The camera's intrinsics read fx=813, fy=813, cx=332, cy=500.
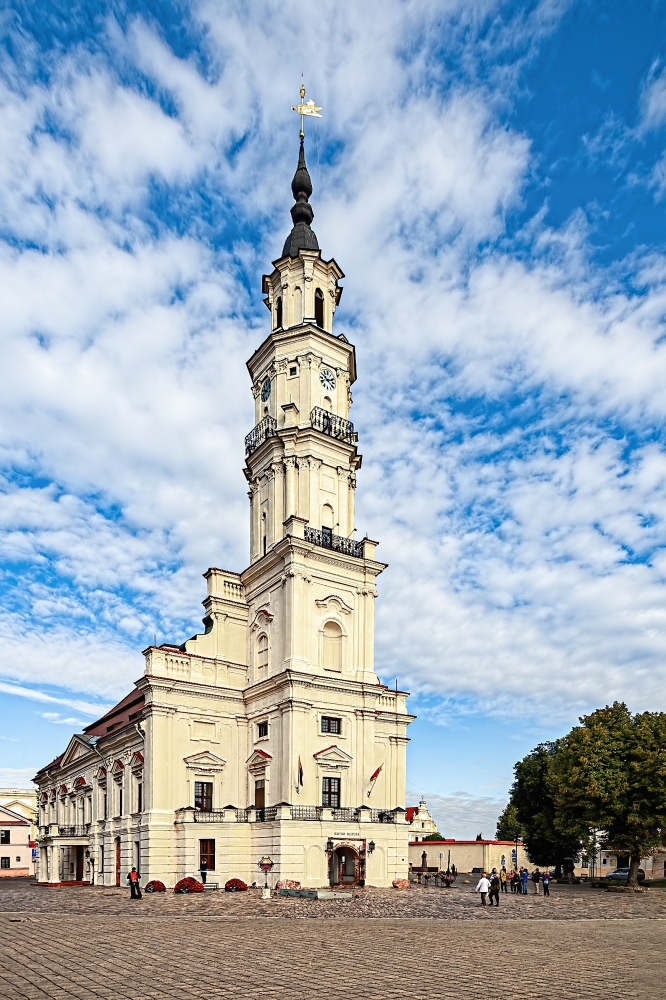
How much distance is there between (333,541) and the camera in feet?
160

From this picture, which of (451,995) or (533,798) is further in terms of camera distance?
(533,798)

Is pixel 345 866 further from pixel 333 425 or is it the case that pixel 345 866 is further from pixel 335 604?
Result: pixel 333 425

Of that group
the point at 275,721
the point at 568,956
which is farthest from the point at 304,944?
the point at 275,721

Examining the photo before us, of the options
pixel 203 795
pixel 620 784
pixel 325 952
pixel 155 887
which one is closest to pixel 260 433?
pixel 203 795

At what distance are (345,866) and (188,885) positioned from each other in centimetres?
899

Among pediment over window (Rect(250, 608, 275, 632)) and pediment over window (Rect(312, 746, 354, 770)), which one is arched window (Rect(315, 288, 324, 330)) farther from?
pediment over window (Rect(312, 746, 354, 770))

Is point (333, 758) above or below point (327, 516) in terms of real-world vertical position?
below

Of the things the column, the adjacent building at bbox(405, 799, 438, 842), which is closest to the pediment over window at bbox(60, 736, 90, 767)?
the column

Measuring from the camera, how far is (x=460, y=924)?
24984mm

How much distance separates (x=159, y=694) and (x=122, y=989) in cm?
3261

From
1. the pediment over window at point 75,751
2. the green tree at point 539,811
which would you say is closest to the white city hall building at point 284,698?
the pediment over window at point 75,751

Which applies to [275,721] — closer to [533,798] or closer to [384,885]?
[384,885]

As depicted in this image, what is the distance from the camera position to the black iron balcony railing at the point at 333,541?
1883 inches

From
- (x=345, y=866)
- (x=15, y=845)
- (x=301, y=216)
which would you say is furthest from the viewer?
(x=15, y=845)
